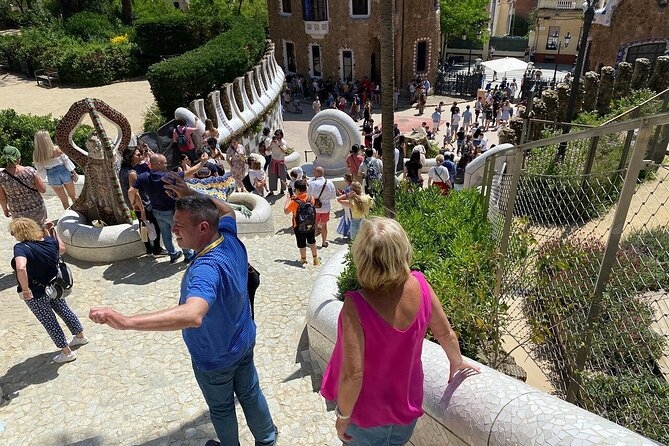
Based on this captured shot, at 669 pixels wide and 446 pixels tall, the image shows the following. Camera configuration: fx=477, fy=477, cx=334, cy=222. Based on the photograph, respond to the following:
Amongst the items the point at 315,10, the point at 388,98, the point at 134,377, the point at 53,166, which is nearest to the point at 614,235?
the point at 388,98

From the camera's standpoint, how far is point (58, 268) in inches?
167

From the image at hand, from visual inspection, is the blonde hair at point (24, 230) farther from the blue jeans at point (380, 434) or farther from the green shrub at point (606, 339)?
the green shrub at point (606, 339)

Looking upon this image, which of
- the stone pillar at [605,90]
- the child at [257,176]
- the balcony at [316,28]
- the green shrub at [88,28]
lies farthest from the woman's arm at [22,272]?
the green shrub at [88,28]

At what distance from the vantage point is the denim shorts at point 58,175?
7441mm

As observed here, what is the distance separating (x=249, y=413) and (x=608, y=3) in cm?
2341

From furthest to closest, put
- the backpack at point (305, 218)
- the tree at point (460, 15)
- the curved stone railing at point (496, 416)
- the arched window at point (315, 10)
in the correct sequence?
the tree at point (460, 15)
the arched window at point (315, 10)
the backpack at point (305, 218)
the curved stone railing at point (496, 416)

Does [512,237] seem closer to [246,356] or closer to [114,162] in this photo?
[246,356]

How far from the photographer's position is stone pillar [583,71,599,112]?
1452cm

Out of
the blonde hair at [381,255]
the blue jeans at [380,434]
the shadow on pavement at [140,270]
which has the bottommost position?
the shadow on pavement at [140,270]

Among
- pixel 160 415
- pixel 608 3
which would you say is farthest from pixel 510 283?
pixel 608 3

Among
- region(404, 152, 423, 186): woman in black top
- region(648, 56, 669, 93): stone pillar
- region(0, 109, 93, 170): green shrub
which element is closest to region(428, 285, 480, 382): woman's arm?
region(404, 152, 423, 186): woman in black top

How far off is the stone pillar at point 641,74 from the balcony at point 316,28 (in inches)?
680

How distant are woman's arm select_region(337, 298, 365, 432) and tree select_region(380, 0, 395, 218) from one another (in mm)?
3130

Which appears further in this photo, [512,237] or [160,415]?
[512,237]
